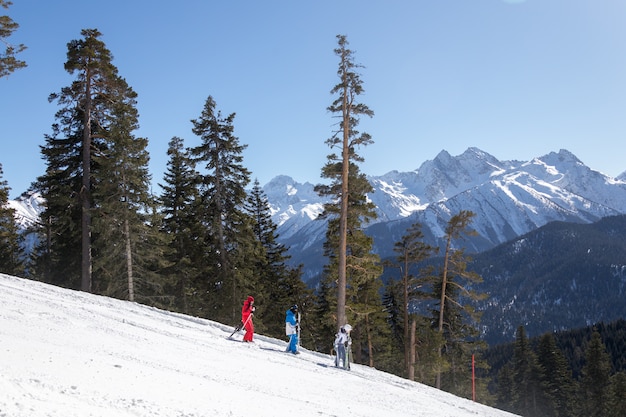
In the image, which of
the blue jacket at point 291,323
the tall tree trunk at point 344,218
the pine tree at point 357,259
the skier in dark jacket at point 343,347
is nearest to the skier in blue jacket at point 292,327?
the blue jacket at point 291,323

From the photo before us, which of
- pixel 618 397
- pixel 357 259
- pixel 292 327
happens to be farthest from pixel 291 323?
pixel 618 397

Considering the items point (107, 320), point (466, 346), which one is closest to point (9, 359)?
point (107, 320)

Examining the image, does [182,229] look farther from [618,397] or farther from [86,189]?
[618,397]

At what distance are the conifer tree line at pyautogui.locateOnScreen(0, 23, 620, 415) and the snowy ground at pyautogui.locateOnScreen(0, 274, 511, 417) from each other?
7951 millimetres

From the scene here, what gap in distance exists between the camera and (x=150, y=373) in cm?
915

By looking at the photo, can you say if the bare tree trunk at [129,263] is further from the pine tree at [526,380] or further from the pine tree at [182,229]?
the pine tree at [526,380]

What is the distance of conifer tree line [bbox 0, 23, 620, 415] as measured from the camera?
25031 millimetres

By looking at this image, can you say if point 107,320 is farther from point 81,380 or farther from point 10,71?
point 10,71

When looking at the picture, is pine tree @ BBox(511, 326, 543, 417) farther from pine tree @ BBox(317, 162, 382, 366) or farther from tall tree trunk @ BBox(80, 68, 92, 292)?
tall tree trunk @ BBox(80, 68, 92, 292)

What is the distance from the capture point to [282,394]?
33.8ft

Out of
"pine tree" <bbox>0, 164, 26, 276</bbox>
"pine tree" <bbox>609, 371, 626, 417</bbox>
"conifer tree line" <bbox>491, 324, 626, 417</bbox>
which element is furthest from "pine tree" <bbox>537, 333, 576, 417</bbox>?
"pine tree" <bbox>0, 164, 26, 276</bbox>

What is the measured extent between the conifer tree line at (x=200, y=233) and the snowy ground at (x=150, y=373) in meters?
7.95

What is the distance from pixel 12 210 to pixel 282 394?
107 feet

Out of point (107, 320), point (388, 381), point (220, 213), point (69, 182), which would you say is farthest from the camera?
point (220, 213)
